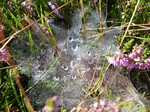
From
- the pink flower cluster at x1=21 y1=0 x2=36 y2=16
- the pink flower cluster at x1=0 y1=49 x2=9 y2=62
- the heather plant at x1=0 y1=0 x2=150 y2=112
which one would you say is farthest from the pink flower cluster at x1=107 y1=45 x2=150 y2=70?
the pink flower cluster at x1=21 y1=0 x2=36 y2=16

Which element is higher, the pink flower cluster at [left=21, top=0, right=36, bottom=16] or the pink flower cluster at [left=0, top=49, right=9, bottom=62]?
the pink flower cluster at [left=21, top=0, right=36, bottom=16]

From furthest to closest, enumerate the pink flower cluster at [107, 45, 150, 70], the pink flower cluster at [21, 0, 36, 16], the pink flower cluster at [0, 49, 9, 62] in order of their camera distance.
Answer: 1. the pink flower cluster at [21, 0, 36, 16]
2. the pink flower cluster at [0, 49, 9, 62]
3. the pink flower cluster at [107, 45, 150, 70]

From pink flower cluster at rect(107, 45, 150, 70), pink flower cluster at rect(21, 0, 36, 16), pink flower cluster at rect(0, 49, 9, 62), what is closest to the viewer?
pink flower cluster at rect(107, 45, 150, 70)

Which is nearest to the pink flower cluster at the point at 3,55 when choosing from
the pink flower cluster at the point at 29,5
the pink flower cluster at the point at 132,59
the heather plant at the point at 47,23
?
the heather plant at the point at 47,23

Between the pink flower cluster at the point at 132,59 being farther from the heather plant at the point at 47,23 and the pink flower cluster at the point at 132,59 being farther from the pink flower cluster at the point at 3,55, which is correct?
the pink flower cluster at the point at 3,55

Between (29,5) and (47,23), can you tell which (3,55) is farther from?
(29,5)

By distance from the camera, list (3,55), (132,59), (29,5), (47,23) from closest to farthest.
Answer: (132,59), (3,55), (47,23), (29,5)

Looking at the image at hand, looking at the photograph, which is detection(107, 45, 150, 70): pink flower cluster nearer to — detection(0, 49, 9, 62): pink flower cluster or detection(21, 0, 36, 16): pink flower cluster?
detection(0, 49, 9, 62): pink flower cluster

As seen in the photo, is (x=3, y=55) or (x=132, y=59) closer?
(x=132, y=59)

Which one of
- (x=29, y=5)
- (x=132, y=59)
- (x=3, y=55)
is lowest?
(x=132, y=59)

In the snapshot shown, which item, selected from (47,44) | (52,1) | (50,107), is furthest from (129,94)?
(50,107)

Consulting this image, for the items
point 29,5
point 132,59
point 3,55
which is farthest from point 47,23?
point 132,59

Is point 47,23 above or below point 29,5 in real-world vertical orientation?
below
